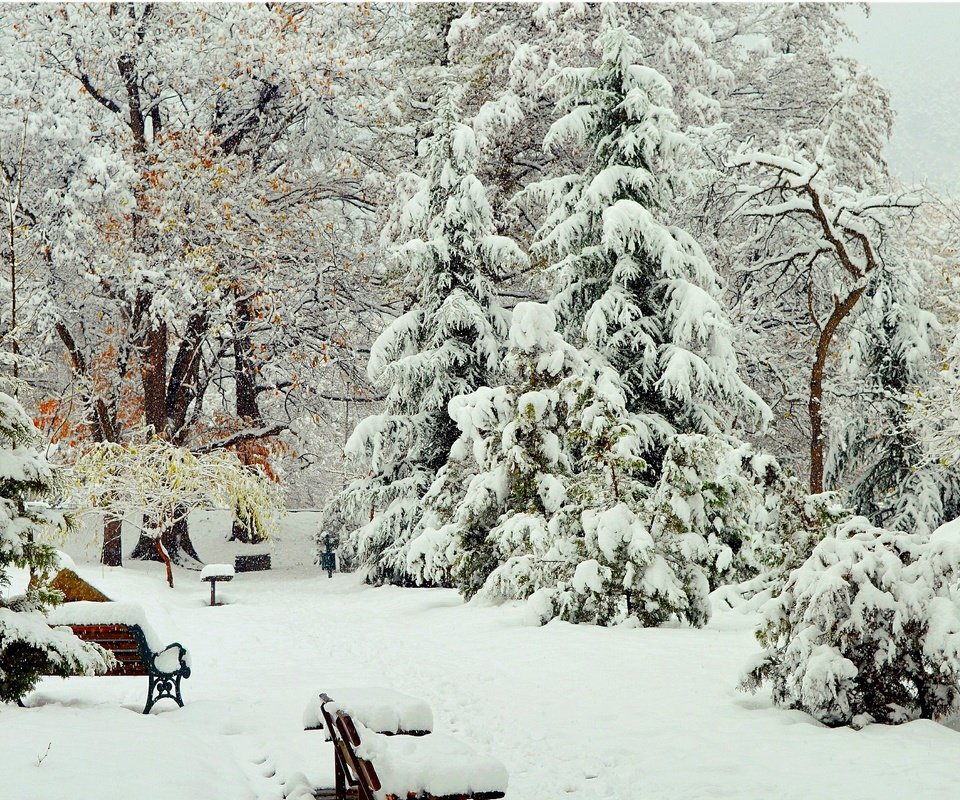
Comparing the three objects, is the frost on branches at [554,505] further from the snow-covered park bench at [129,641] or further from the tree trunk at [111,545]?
the tree trunk at [111,545]

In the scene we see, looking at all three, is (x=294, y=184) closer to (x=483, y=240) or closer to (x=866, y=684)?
(x=483, y=240)

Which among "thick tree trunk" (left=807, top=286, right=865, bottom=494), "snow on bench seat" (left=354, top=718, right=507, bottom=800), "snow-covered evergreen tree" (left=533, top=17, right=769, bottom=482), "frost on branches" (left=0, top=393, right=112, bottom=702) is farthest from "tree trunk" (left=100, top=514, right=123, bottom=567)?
"snow on bench seat" (left=354, top=718, right=507, bottom=800)

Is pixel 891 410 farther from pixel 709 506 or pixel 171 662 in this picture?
pixel 171 662

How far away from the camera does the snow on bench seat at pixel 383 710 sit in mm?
6113

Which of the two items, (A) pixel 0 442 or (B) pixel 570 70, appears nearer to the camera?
(A) pixel 0 442

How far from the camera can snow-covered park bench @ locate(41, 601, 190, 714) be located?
9.14 m

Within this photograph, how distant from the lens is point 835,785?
6.54m

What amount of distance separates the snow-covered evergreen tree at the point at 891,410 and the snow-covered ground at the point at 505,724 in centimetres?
679

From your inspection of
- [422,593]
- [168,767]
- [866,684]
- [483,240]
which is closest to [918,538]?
[866,684]

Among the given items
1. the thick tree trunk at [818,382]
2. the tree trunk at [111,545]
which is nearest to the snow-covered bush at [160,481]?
the tree trunk at [111,545]

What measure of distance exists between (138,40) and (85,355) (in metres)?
8.08

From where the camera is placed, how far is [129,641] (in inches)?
381

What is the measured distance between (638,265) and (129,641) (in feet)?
34.5

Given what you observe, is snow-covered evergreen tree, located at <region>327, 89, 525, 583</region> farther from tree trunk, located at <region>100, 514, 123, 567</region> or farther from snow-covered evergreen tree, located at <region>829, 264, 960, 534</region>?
snow-covered evergreen tree, located at <region>829, 264, 960, 534</region>
